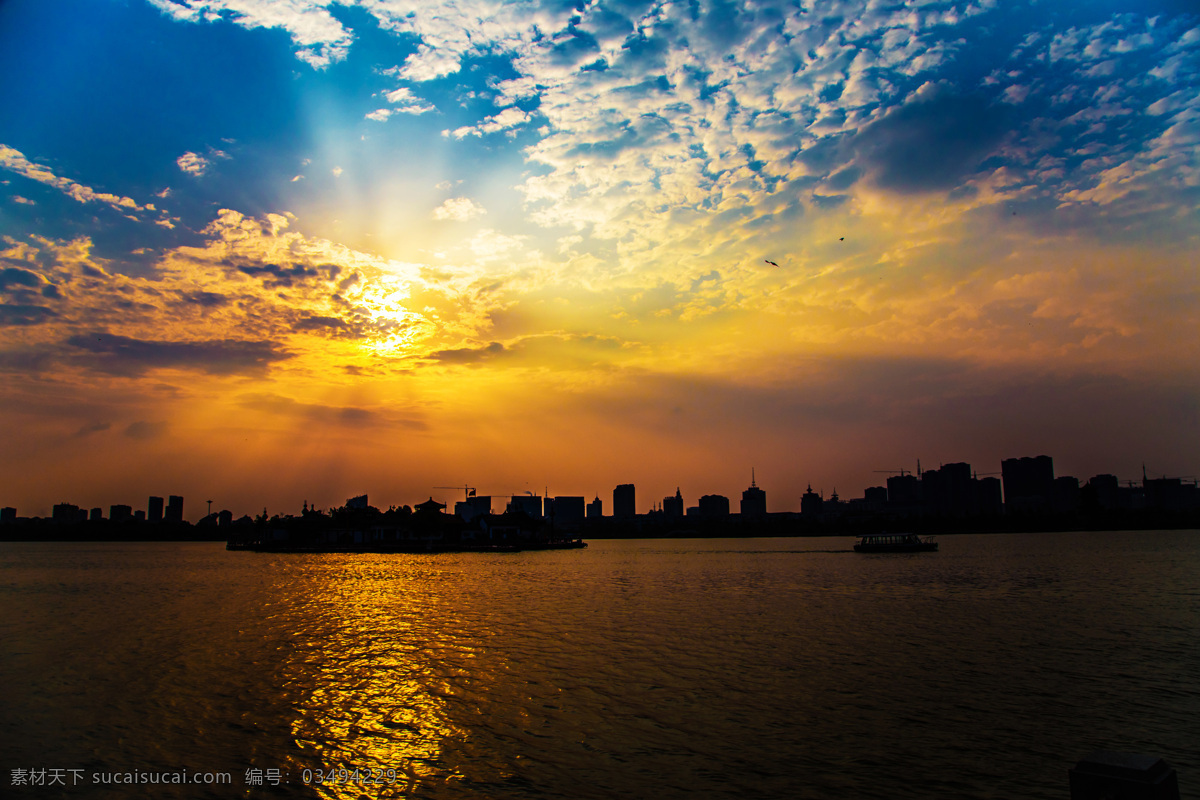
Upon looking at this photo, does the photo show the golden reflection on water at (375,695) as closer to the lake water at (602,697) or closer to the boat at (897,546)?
the lake water at (602,697)

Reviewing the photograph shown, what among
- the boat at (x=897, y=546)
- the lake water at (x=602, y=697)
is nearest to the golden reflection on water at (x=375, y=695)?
the lake water at (x=602, y=697)

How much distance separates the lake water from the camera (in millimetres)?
15719

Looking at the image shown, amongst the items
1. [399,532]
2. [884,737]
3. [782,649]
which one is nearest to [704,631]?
[782,649]

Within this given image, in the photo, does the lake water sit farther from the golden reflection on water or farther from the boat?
the boat

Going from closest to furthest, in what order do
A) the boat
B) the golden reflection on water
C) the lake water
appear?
the lake water, the golden reflection on water, the boat

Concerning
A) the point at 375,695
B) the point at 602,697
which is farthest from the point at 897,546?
the point at 375,695

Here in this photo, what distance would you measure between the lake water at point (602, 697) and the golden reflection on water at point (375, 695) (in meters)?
0.12

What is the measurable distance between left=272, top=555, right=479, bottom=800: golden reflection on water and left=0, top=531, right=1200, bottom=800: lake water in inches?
4.8

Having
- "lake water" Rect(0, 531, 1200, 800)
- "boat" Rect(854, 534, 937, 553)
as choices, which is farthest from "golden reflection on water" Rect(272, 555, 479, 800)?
"boat" Rect(854, 534, 937, 553)

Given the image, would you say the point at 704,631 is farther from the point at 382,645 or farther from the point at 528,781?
the point at 528,781

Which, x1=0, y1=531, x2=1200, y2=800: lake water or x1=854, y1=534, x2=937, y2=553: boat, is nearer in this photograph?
x1=0, y1=531, x2=1200, y2=800: lake water

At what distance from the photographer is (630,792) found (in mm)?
14562

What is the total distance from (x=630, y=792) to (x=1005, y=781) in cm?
871

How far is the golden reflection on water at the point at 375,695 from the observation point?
626 inches
